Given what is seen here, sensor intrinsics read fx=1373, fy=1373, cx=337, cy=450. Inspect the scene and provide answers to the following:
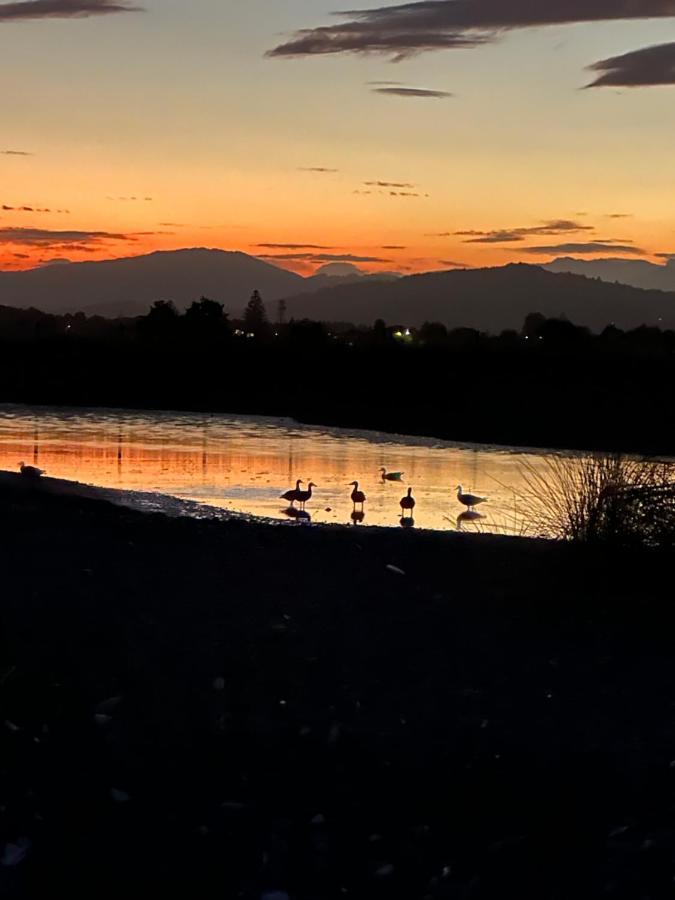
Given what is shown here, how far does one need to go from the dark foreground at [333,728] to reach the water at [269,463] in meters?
4.81

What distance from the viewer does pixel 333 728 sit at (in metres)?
6.03

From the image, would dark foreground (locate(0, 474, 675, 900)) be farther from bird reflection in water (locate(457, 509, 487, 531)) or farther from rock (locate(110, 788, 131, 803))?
bird reflection in water (locate(457, 509, 487, 531))

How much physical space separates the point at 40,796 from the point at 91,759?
1.16 feet

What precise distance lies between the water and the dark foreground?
189 inches

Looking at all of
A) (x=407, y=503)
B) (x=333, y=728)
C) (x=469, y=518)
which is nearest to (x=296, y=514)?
(x=407, y=503)

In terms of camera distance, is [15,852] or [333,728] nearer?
[15,852]

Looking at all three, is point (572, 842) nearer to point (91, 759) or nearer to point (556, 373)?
point (91, 759)

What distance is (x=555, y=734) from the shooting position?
6070 millimetres

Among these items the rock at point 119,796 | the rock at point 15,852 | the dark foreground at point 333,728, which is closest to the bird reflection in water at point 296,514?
the dark foreground at point 333,728

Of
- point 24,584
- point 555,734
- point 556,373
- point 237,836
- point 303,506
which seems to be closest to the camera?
point 237,836

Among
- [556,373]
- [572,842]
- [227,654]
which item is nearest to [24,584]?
[227,654]

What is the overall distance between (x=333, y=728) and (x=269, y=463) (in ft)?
68.2

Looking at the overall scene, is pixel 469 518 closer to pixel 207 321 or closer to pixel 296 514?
pixel 296 514

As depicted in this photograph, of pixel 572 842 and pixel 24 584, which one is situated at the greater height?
pixel 24 584
